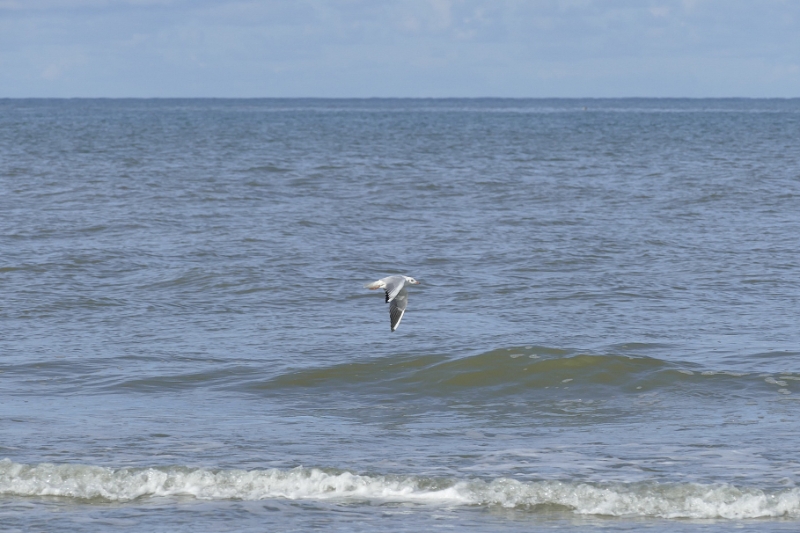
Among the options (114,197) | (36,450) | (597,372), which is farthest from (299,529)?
(114,197)

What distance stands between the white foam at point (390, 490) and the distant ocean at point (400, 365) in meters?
0.02

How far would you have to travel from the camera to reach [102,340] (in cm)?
1458

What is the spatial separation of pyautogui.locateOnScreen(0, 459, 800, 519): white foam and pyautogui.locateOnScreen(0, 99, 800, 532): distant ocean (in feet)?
0.07

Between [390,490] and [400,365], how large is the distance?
14.9ft

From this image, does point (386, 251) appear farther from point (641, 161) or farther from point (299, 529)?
point (641, 161)

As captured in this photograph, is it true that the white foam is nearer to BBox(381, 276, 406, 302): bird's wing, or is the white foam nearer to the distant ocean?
the distant ocean

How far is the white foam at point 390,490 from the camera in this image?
28.4ft

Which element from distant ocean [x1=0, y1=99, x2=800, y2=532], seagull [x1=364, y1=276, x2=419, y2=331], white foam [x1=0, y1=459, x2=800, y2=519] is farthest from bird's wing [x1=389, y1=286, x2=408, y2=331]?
white foam [x1=0, y1=459, x2=800, y2=519]

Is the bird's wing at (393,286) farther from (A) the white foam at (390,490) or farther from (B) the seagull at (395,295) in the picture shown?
(A) the white foam at (390,490)

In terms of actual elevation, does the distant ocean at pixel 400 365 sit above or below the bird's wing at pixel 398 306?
below

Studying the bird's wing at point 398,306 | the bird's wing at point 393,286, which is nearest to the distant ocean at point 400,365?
the bird's wing at point 398,306

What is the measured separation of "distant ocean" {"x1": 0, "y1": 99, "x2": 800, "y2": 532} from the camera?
8898mm

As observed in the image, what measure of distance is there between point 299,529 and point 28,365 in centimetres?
611

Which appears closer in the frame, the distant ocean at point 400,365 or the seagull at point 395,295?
A: the distant ocean at point 400,365
